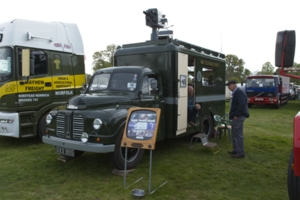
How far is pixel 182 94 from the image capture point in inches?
269

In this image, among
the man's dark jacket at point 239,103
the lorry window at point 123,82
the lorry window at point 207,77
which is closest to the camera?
the lorry window at point 123,82

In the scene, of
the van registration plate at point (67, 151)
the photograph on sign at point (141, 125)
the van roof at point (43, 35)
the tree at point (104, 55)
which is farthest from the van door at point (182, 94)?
the tree at point (104, 55)

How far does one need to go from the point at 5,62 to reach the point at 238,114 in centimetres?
625

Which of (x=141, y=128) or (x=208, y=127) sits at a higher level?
(x=141, y=128)

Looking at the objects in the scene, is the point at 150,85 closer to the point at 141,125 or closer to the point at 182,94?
the point at 182,94

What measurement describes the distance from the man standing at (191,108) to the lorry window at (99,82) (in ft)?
7.95

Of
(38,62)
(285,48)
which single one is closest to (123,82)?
(38,62)

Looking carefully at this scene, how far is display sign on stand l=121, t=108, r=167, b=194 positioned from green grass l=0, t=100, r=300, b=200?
781 millimetres

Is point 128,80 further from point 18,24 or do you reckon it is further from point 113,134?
point 18,24

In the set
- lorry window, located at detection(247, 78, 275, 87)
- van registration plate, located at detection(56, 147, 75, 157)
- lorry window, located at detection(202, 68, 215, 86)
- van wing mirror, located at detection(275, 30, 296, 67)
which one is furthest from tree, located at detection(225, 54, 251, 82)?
van wing mirror, located at detection(275, 30, 296, 67)

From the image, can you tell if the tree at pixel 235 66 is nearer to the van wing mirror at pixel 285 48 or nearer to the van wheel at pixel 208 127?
the van wheel at pixel 208 127

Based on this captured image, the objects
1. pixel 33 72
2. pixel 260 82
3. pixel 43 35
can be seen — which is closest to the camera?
pixel 33 72

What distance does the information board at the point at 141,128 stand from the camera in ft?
14.2

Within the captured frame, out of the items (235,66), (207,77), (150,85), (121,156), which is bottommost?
(121,156)
